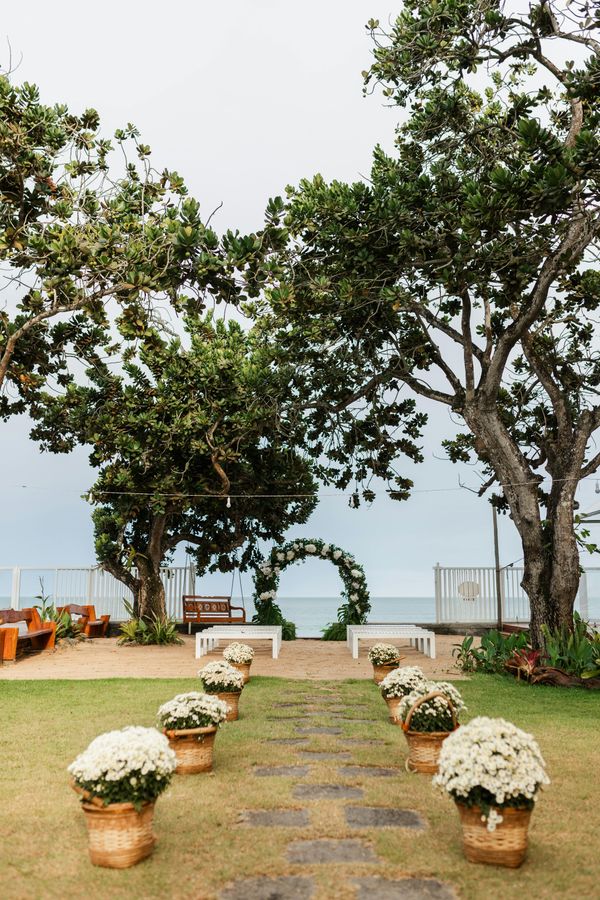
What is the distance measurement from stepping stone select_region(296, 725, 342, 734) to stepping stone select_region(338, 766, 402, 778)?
4.69 ft

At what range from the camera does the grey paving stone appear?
6.31 m

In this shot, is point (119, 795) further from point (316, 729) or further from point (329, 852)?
point (316, 729)

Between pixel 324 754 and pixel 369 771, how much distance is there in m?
0.65

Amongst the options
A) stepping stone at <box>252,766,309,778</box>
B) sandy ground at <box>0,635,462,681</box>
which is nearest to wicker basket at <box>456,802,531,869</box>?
stepping stone at <box>252,766,309,778</box>

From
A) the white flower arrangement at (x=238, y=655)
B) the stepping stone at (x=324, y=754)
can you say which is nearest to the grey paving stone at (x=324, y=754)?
the stepping stone at (x=324, y=754)

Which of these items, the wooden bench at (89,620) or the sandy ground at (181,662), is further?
the wooden bench at (89,620)

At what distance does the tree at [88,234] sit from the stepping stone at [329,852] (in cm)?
469

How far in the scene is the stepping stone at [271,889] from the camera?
358cm

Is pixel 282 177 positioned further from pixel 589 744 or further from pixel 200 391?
pixel 589 744

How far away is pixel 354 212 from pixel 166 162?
9.21 ft

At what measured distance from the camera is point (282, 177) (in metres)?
11.7

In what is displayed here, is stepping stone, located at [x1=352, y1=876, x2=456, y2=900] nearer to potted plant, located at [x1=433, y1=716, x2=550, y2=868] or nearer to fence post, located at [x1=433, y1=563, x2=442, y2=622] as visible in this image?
potted plant, located at [x1=433, y1=716, x2=550, y2=868]

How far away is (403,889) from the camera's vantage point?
12.0 ft

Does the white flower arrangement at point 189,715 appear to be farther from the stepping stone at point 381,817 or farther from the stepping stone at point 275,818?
the stepping stone at point 381,817
